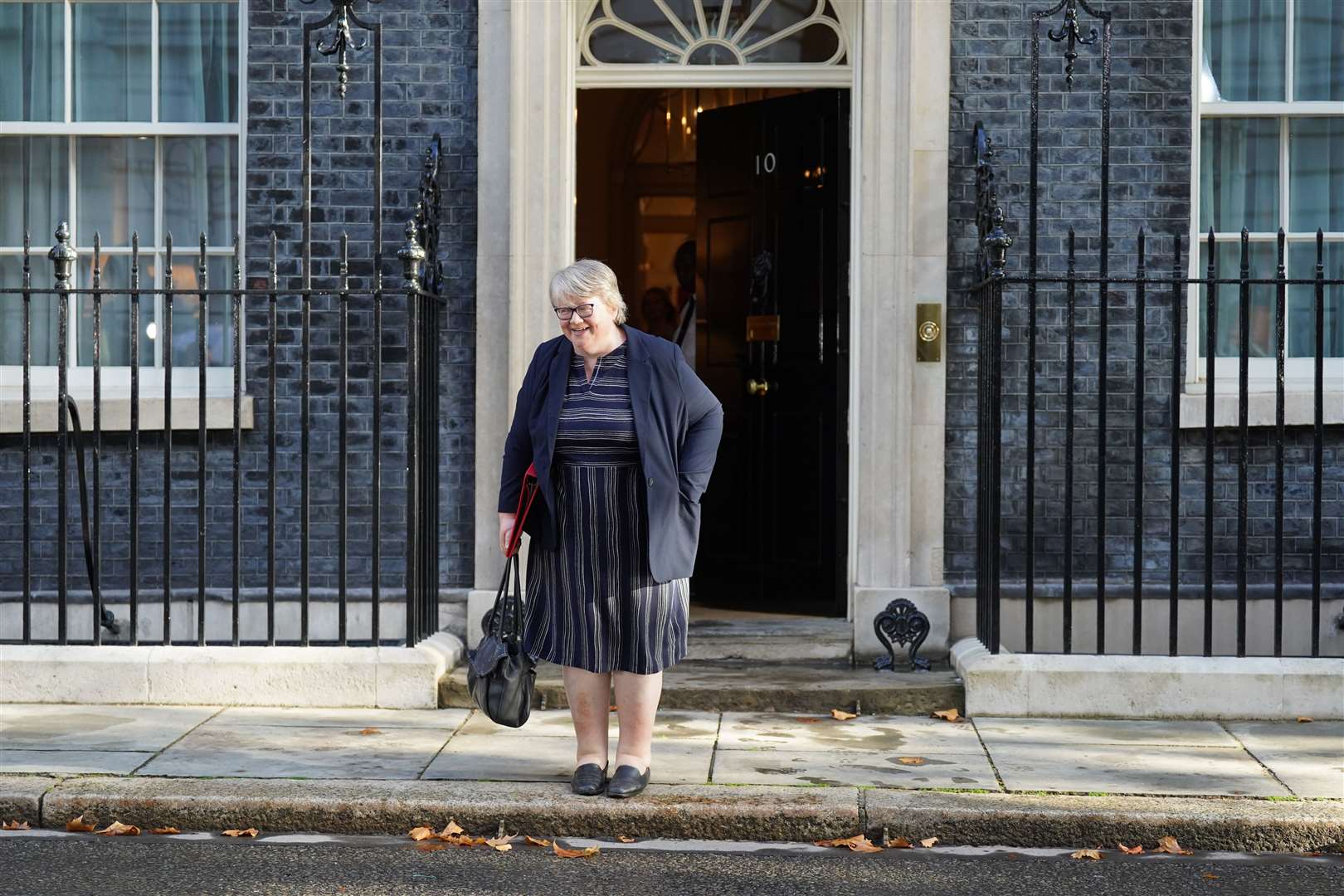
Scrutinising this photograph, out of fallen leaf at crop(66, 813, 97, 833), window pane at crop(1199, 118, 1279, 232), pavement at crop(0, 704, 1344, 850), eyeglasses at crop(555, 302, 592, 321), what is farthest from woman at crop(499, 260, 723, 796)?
window pane at crop(1199, 118, 1279, 232)

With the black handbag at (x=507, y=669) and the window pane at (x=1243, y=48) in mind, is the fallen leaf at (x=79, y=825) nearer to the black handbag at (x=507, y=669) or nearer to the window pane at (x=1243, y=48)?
the black handbag at (x=507, y=669)

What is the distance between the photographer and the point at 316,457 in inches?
318

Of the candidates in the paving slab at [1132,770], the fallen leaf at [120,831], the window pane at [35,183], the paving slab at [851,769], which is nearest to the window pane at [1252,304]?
the paving slab at [1132,770]

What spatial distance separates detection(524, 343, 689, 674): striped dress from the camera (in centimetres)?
572

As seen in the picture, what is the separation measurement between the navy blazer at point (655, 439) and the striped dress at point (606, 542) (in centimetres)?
5

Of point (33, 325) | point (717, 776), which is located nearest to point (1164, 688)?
point (717, 776)

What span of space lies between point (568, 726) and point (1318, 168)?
4.47m

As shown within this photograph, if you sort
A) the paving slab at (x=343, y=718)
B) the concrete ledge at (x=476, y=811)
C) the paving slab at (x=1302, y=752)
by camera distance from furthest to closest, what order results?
the paving slab at (x=343, y=718)
the paving slab at (x=1302, y=752)
the concrete ledge at (x=476, y=811)

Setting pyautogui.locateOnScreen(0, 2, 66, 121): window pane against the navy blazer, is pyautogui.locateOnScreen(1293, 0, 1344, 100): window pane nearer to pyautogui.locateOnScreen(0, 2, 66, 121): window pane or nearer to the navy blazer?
the navy blazer

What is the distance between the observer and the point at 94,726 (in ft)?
22.2

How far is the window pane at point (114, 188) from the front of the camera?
27.6 feet

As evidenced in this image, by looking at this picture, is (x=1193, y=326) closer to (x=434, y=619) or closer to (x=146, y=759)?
(x=434, y=619)

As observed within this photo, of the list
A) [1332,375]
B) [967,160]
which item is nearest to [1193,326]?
[1332,375]

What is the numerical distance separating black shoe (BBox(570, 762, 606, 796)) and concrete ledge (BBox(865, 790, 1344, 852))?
89 centimetres
